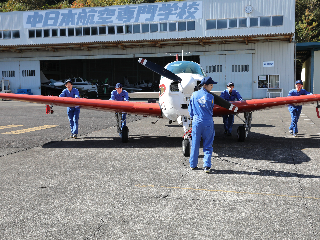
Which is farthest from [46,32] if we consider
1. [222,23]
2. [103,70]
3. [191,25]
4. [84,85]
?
[222,23]

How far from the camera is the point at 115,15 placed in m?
37.3

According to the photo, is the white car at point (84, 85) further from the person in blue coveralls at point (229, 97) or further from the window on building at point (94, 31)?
the person in blue coveralls at point (229, 97)

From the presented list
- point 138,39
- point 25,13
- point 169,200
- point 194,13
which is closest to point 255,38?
point 194,13

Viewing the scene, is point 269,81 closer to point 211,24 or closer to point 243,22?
point 243,22

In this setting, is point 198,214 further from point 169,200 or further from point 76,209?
point 76,209

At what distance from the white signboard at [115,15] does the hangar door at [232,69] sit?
5.16 m

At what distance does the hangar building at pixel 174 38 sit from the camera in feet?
110

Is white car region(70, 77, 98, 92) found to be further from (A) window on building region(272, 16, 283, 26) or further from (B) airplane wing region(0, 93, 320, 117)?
(B) airplane wing region(0, 93, 320, 117)

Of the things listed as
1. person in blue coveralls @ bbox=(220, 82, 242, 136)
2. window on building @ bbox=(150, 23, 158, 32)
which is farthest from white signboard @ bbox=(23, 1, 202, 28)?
person in blue coveralls @ bbox=(220, 82, 242, 136)

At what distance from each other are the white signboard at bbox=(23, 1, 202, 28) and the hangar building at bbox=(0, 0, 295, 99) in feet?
0.35

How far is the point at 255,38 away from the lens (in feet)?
107

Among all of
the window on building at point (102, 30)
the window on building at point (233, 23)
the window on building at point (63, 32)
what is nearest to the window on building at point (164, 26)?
the window on building at point (102, 30)

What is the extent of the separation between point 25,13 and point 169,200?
41.6 m

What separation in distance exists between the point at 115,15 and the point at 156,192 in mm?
35073
